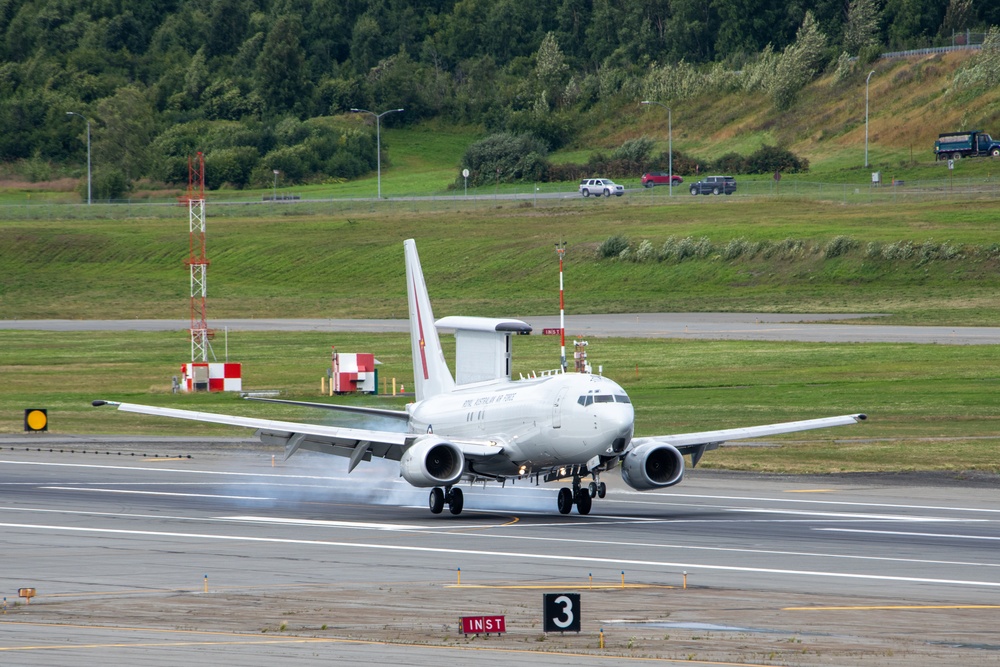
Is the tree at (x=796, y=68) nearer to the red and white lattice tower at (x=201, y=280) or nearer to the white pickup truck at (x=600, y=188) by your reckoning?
the white pickup truck at (x=600, y=188)

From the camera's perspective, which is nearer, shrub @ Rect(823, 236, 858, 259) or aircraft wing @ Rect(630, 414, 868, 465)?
aircraft wing @ Rect(630, 414, 868, 465)

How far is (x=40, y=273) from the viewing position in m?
129

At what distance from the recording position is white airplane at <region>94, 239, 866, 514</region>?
33156 mm

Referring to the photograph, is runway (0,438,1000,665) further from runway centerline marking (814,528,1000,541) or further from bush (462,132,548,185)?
bush (462,132,548,185)

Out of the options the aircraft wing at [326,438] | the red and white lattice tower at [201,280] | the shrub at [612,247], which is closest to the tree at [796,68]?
the shrub at [612,247]

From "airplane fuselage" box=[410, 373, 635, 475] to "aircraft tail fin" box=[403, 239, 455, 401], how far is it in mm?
2622

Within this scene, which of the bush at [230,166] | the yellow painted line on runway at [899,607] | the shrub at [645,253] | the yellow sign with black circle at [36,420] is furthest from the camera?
the bush at [230,166]

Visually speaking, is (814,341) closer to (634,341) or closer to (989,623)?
(634,341)

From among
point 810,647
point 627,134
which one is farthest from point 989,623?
point 627,134

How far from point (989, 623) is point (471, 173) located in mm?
169118

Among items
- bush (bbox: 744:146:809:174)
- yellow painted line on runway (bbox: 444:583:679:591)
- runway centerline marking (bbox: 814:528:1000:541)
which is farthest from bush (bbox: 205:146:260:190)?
yellow painted line on runway (bbox: 444:583:679:591)

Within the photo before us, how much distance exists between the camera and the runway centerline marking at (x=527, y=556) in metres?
25.4

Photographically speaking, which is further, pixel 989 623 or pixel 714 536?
pixel 714 536

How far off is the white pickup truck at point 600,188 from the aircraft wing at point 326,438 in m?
115
